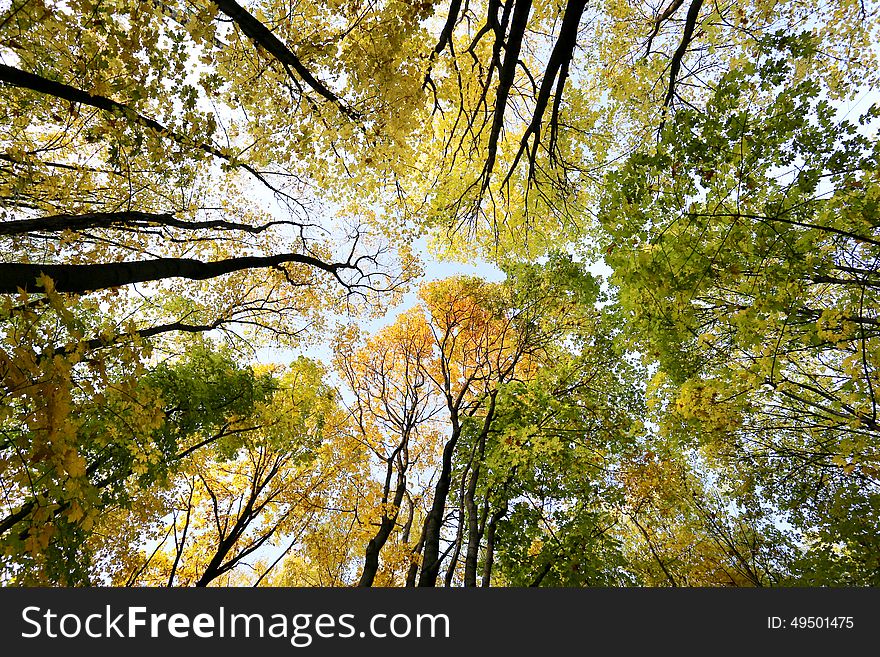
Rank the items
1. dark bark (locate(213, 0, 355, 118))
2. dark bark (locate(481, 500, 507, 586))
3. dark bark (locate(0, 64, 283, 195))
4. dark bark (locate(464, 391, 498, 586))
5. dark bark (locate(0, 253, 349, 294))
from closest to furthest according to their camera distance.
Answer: dark bark (locate(0, 253, 349, 294)), dark bark (locate(0, 64, 283, 195)), dark bark (locate(213, 0, 355, 118)), dark bark (locate(464, 391, 498, 586)), dark bark (locate(481, 500, 507, 586))

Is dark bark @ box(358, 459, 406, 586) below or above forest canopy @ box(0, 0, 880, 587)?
below

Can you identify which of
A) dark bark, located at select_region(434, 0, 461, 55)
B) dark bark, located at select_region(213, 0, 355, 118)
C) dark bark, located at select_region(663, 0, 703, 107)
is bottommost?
dark bark, located at select_region(213, 0, 355, 118)

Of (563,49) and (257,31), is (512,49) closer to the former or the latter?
(563,49)

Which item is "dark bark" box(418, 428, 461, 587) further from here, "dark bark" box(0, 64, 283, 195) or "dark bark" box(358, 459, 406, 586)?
"dark bark" box(0, 64, 283, 195)

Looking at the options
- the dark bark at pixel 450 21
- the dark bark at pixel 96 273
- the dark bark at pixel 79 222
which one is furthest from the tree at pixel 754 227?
the dark bark at pixel 79 222

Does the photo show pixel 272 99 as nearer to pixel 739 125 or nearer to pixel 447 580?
pixel 739 125

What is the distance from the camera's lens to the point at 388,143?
577 cm

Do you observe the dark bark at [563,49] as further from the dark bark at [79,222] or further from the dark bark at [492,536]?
the dark bark at [492,536]

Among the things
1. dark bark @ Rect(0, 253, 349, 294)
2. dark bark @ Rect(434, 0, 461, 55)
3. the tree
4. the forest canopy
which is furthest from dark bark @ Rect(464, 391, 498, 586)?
dark bark @ Rect(434, 0, 461, 55)

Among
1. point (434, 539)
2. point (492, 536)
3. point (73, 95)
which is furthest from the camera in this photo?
point (492, 536)

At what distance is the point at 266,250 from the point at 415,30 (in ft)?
18.3

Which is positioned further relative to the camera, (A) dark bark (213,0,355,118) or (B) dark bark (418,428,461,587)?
(B) dark bark (418,428,461,587)

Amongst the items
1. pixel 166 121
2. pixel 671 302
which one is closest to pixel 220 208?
pixel 166 121

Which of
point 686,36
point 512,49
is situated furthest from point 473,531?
point 686,36
